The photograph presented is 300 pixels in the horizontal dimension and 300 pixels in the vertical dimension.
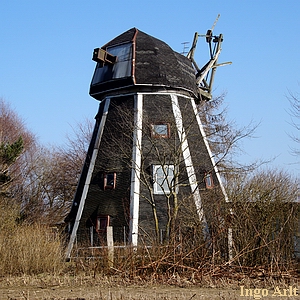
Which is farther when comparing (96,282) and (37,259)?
(37,259)

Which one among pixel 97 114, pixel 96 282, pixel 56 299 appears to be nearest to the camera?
pixel 56 299

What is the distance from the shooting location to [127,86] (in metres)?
16.5

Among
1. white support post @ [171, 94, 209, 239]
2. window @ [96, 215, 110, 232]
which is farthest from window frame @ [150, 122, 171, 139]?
window @ [96, 215, 110, 232]

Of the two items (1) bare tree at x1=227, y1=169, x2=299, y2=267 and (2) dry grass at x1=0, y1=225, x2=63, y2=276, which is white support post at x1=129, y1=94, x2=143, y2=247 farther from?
(1) bare tree at x1=227, y1=169, x2=299, y2=267

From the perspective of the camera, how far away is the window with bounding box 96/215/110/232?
15319 mm

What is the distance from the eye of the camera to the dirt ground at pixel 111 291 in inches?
281

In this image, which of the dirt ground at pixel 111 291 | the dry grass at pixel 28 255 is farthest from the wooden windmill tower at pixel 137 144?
the dirt ground at pixel 111 291

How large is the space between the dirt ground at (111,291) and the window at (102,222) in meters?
5.73

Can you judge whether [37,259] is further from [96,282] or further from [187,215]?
[187,215]

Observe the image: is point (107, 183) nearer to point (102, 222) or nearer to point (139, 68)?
point (102, 222)

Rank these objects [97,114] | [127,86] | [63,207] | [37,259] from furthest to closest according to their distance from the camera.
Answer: [63,207]
[97,114]
[127,86]
[37,259]

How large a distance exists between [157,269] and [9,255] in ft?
11.3

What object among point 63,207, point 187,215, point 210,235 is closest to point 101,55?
point 187,215

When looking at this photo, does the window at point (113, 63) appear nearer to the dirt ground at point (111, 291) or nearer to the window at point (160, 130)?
the window at point (160, 130)
